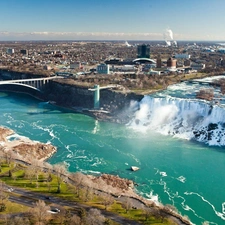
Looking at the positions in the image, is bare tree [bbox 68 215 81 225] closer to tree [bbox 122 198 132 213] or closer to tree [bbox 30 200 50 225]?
tree [bbox 30 200 50 225]

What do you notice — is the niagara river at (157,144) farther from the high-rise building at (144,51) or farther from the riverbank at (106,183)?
the high-rise building at (144,51)

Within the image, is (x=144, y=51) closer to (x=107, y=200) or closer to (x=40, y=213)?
(x=107, y=200)

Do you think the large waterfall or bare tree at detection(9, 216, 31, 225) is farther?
the large waterfall

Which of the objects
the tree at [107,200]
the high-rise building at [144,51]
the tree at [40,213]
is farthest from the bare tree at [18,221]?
the high-rise building at [144,51]

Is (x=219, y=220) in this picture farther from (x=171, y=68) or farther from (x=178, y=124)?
(x=171, y=68)

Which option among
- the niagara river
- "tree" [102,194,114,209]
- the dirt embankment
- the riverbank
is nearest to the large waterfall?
the niagara river

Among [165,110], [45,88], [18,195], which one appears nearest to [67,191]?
[18,195]

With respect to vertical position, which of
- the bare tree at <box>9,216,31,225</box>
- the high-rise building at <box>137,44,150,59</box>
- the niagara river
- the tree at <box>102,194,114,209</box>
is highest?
the high-rise building at <box>137,44,150,59</box>

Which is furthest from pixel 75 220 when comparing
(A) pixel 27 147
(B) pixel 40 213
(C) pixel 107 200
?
(A) pixel 27 147
